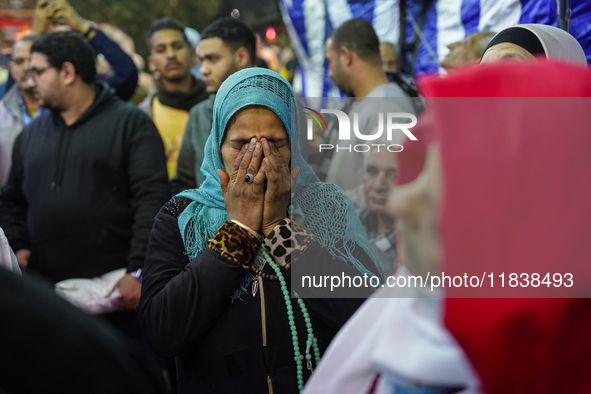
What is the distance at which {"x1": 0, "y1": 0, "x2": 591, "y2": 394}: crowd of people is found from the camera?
798 millimetres

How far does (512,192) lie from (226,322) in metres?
0.97

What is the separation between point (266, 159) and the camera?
1.59m

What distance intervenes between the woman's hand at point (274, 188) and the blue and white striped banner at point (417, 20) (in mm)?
1771

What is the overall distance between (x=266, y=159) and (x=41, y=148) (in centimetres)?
186

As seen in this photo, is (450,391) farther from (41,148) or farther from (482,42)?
(41,148)

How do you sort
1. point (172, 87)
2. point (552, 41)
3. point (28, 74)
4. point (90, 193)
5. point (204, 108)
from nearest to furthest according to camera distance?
point (552, 41) < point (90, 193) < point (204, 108) < point (172, 87) < point (28, 74)

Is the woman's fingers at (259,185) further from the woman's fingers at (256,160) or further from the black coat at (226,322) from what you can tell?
the black coat at (226,322)

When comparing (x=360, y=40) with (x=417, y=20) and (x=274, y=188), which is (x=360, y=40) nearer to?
(x=417, y=20)

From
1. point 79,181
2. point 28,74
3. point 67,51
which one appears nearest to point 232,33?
point 67,51

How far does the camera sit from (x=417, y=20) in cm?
482

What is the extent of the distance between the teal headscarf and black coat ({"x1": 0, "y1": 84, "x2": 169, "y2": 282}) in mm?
1105

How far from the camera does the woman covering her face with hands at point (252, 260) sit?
1.49 m

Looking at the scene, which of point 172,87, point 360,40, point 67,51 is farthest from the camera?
point 172,87

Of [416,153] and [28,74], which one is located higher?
[28,74]
